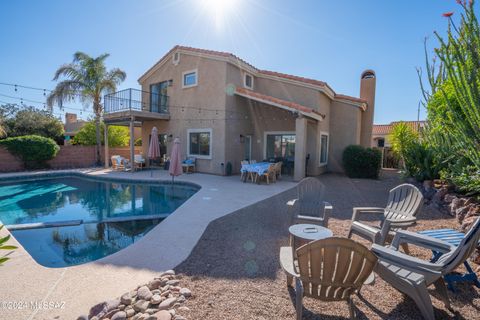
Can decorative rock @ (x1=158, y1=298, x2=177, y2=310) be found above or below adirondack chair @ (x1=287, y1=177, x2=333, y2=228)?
below

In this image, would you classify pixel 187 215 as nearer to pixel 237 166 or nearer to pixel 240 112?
pixel 237 166

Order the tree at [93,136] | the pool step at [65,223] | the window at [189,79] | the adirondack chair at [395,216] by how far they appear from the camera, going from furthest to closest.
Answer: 1. the tree at [93,136]
2. the window at [189,79]
3. the pool step at [65,223]
4. the adirondack chair at [395,216]

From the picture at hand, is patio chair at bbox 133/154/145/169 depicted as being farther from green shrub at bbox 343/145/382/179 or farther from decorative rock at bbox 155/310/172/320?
decorative rock at bbox 155/310/172/320

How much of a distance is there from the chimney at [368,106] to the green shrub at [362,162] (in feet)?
12.9

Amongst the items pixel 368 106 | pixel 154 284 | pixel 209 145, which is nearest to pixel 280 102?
pixel 209 145

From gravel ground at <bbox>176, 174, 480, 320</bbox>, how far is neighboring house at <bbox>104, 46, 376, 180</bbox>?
8524mm

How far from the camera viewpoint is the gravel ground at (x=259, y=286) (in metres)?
2.78

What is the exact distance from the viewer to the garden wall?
15448 millimetres

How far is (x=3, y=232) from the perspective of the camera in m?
5.17

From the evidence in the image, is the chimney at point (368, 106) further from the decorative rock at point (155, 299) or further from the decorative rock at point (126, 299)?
the decorative rock at point (126, 299)

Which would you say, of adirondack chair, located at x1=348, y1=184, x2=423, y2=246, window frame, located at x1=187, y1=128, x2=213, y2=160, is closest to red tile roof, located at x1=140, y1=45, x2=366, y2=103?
window frame, located at x1=187, y1=128, x2=213, y2=160

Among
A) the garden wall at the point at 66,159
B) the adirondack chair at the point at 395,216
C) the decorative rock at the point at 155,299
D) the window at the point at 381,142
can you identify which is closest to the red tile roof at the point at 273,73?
the adirondack chair at the point at 395,216

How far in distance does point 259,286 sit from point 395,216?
3.16m

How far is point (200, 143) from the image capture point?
15.1 m
